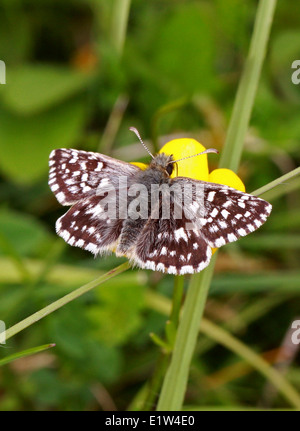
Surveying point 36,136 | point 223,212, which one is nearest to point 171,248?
point 223,212

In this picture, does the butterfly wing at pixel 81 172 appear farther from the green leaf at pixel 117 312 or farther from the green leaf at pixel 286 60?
the green leaf at pixel 286 60

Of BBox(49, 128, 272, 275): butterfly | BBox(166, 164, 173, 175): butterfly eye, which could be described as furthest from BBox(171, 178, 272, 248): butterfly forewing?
BBox(166, 164, 173, 175): butterfly eye

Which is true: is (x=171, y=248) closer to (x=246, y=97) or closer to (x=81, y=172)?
(x=81, y=172)

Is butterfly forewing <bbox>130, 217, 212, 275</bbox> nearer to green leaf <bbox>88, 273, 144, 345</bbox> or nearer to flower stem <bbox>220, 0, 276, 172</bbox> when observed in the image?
flower stem <bbox>220, 0, 276, 172</bbox>

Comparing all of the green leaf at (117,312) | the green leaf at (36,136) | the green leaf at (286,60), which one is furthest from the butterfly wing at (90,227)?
the green leaf at (286,60)

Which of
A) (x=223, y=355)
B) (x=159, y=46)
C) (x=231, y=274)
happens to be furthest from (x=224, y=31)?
(x=223, y=355)

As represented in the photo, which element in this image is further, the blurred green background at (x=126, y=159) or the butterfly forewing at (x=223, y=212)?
the blurred green background at (x=126, y=159)
